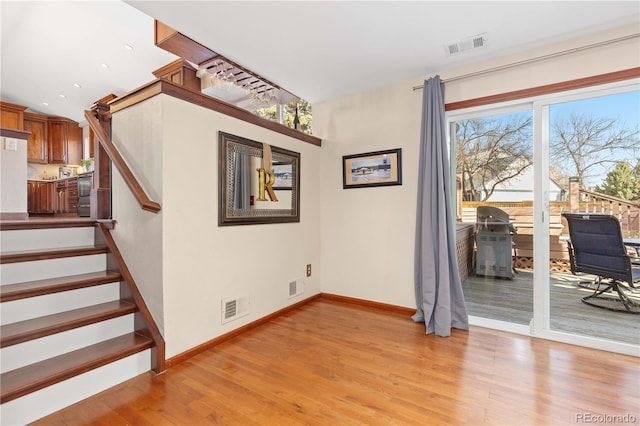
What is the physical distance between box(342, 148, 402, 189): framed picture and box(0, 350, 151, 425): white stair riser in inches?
104

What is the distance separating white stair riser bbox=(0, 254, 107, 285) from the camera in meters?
1.97

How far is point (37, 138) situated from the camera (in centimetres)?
675

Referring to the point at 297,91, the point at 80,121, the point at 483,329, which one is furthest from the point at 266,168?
the point at 80,121

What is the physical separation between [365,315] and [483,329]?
1137mm

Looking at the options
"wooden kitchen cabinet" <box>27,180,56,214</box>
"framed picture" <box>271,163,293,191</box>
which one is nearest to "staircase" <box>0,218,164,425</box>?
"framed picture" <box>271,163,293,191</box>

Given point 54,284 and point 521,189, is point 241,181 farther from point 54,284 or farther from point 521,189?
point 521,189

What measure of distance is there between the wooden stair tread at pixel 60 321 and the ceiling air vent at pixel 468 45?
3.34 metres

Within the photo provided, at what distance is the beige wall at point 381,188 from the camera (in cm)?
277

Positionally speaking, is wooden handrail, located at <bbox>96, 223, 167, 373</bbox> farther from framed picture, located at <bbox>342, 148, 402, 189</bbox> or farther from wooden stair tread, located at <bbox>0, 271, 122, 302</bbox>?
framed picture, located at <bbox>342, 148, 402, 189</bbox>

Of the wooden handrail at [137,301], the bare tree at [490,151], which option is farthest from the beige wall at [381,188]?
the wooden handrail at [137,301]

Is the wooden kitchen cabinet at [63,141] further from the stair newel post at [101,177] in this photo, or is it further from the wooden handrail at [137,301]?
the wooden handrail at [137,301]

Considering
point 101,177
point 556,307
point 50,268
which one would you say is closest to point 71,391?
point 50,268

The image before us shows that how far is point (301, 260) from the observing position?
11.7 feet

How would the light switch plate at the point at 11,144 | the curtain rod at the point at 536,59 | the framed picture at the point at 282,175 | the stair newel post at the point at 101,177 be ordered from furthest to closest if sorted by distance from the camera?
the light switch plate at the point at 11,144 < the framed picture at the point at 282,175 < the stair newel post at the point at 101,177 < the curtain rod at the point at 536,59
